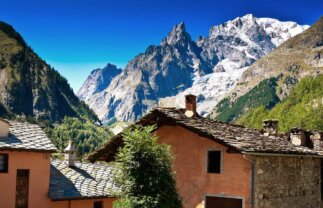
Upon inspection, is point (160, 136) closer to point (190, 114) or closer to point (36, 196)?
point (190, 114)

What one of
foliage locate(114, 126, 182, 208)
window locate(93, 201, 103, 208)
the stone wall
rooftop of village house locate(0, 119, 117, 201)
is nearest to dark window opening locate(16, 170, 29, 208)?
rooftop of village house locate(0, 119, 117, 201)

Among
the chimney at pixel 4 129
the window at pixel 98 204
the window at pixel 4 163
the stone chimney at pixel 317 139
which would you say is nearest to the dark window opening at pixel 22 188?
the window at pixel 4 163

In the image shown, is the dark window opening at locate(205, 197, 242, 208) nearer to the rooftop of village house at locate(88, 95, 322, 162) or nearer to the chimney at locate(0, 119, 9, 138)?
the rooftop of village house at locate(88, 95, 322, 162)

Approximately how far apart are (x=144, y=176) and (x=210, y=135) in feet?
13.5

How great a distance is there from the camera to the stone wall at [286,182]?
953 inches

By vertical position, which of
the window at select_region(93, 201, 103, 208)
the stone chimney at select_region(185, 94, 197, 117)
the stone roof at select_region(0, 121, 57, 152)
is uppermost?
the stone chimney at select_region(185, 94, 197, 117)

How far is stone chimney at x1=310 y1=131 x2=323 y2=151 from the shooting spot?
36.9 m

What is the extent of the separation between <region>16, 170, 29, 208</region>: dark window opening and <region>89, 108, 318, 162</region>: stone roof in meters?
4.87

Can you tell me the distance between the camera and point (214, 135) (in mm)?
24031

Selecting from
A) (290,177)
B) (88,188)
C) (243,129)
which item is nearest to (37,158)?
(88,188)

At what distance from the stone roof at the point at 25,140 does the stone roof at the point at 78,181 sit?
3.21 metres

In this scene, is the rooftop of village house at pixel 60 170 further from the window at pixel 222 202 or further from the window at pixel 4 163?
the window at pixel 222 202

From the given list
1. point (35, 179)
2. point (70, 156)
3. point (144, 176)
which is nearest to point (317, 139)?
point (70, 156)

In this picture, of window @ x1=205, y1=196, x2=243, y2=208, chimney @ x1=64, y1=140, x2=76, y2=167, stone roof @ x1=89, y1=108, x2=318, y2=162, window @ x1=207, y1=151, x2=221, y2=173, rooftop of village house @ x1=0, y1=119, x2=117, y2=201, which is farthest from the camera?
chimney @ x1=64, y1=140, x2=76, y2=167
